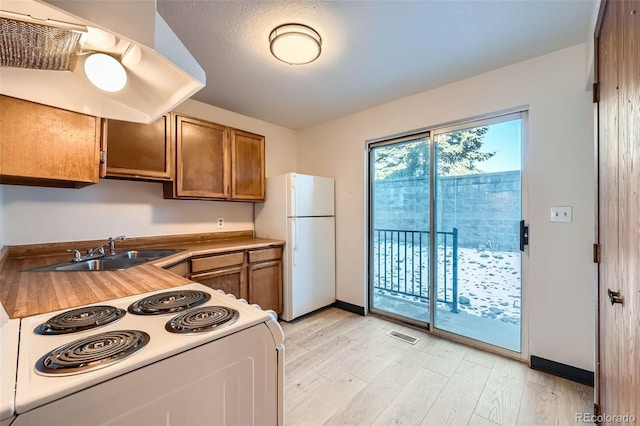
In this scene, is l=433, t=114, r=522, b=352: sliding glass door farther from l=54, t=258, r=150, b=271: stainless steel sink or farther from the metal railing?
l=54, t=258, r=150, b=271: stainless steel sink

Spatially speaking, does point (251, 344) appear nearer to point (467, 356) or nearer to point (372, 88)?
point (467, 356)

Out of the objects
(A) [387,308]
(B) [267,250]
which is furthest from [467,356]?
(B) [267,250]

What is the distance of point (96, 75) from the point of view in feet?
3.07

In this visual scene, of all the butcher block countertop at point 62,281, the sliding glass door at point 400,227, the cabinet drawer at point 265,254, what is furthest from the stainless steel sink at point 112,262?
the sliding glass door at point 400,227

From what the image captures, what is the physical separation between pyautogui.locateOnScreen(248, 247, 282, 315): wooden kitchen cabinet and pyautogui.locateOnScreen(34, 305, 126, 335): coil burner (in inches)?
70.1

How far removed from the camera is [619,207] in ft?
3.33

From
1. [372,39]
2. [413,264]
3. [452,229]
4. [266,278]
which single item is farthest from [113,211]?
[452,229]

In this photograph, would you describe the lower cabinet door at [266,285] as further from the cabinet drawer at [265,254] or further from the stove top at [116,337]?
the stove top at [116,337]

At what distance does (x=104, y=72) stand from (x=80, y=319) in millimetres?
858

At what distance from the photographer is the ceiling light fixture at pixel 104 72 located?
2.99 feet

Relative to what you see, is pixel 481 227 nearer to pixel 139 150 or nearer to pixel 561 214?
pixel 561 214

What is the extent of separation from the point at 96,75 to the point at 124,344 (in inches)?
35.8

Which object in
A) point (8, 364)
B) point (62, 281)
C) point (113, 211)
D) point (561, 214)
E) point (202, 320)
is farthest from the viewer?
point (113, 211)

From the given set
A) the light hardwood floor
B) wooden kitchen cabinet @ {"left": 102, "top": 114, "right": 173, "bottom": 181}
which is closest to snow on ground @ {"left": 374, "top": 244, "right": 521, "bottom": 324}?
the light hardwood floor
